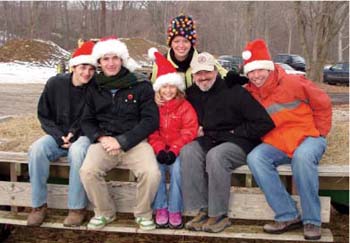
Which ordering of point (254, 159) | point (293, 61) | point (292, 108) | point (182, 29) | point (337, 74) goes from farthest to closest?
1. point (293, 61)
2. point (337, 74)
3. point (182, 29)
4. point (292, 108)
5. point (254, 159)

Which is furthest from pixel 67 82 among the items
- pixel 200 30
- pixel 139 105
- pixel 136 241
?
pixel 200 30

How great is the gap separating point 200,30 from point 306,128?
54.4m

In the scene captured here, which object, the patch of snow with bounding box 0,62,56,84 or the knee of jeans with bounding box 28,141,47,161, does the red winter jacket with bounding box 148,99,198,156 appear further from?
the patch of snow with bounding box 0,62,56,84

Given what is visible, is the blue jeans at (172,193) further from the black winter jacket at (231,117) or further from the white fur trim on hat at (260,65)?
the white fur trim on hat at (260,65)

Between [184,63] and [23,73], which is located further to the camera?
[23,73]

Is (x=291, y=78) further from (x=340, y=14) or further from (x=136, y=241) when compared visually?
(x=340, y=14)

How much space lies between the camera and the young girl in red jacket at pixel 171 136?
12.2 ft

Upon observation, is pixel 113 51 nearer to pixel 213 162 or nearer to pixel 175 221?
pixel 213 162

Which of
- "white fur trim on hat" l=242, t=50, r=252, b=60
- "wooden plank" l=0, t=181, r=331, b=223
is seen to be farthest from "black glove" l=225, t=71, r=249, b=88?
"wooden plank" l=0, t=181, r=331, b=223

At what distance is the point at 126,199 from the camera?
3.87 m

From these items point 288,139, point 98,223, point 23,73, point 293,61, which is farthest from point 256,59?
point 293,61

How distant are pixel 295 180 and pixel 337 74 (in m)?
26.6

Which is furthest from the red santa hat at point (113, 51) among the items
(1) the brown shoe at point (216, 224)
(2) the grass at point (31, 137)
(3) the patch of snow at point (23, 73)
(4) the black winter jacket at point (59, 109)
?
(3) the patch of snow at point (23, 73)

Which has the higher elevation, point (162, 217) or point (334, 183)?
point (334, 183)
